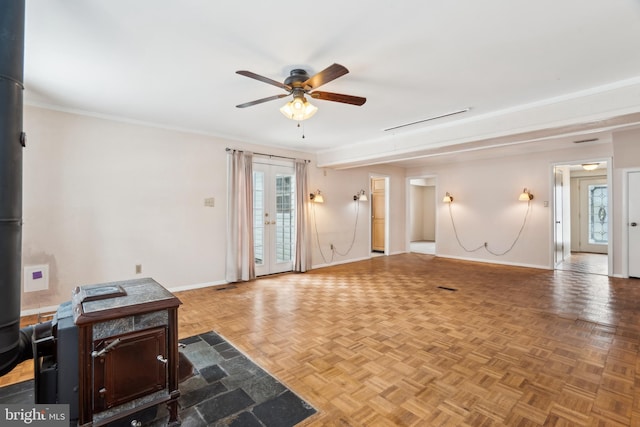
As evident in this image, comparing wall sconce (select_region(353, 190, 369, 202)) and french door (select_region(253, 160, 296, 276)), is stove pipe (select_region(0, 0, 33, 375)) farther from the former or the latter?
wall sconce (select_region(353, 190, 369, 202))

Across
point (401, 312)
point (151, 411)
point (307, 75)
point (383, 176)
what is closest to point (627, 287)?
point (401, 312)

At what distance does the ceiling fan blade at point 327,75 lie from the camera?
2.09 metres

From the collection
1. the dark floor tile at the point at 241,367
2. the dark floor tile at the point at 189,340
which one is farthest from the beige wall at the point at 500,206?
the dark floor tile at the point at 189,340

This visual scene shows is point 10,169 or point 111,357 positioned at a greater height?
point 10,169

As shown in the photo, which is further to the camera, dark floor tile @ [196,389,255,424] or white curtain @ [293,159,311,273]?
white curtain @ [293,159,311,273]

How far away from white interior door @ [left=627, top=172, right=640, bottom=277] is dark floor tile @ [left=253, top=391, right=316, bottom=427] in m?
6.16

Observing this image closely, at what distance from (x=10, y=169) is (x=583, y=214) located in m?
10.9

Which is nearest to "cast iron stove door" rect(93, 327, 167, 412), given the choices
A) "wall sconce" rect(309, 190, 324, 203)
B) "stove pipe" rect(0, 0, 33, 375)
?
"stove pipe" rect(0, 0, 33, 375)

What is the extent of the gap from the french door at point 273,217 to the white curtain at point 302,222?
99 mm

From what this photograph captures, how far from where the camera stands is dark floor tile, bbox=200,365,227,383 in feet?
7.43

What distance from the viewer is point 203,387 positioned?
215 centimetres

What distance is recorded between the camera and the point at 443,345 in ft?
9.00

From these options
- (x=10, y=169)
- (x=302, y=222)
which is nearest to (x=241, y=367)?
(x=10, y=169)

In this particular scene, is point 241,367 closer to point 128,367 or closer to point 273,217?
point 128,367
